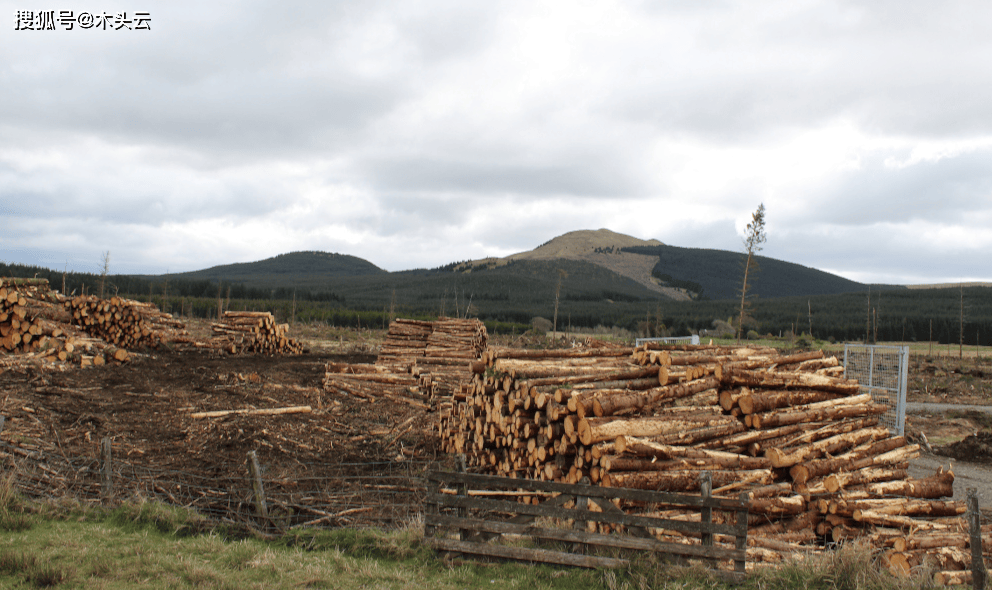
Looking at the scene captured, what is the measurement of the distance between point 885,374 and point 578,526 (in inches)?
384

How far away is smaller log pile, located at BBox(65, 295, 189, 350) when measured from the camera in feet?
61.6

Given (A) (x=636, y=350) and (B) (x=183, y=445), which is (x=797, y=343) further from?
(B) (x=183, y=445)

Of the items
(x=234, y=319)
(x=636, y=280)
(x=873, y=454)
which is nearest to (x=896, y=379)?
(x=873, y=454)

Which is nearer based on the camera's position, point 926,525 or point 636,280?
point 926,525

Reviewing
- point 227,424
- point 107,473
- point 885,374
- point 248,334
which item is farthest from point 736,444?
point 248,334

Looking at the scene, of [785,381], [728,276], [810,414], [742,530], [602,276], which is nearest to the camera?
[742,530]

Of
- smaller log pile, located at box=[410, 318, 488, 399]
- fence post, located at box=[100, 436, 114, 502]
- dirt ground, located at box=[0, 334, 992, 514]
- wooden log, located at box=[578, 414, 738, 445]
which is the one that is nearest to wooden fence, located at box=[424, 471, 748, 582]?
wooden log, located at box=[578, 414, 738, 445]

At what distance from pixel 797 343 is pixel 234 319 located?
34892 mm

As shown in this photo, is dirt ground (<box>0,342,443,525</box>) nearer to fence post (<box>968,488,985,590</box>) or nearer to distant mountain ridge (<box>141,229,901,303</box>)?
fence post (<box>968,488,985,590</box>)

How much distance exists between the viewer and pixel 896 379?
38.2 feet

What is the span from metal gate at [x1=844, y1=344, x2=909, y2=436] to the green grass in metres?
7.63

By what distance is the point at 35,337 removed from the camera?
15.8 metres

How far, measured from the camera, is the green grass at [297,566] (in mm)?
4695

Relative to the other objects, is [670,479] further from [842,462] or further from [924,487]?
[924,487]
